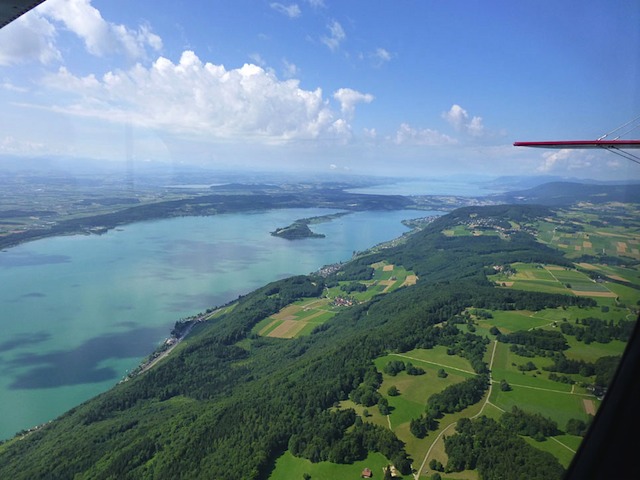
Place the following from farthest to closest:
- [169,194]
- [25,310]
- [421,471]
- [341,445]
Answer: [169,194] < [25,310] < [341,445] < [421,471]

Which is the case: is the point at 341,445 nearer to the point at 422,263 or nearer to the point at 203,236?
the point at 422,263

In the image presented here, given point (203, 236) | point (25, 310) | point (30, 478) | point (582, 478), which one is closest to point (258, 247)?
point (203, 236)

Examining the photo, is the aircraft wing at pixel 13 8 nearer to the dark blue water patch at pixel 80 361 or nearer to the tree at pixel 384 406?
the tree at pixel 384 406

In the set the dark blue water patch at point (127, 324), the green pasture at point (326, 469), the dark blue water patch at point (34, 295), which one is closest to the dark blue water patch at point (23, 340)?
the dark blue water patch at point (127, 324)

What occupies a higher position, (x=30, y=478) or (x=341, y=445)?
(x=341, y=445)

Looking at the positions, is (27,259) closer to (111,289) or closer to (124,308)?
(111,289)

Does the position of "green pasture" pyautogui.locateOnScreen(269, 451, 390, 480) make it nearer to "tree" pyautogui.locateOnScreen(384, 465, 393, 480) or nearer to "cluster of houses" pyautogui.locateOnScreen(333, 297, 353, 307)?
"tree" pyautogui.locateOnScreen(384, 465, 393, 480)
